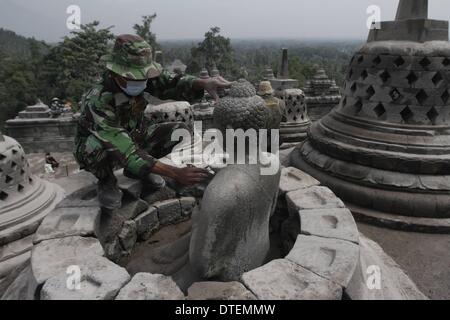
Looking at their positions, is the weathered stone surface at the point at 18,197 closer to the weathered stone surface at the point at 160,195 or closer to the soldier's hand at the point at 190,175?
the weathered stone surface at the point at 160,195

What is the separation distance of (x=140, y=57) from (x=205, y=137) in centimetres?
223

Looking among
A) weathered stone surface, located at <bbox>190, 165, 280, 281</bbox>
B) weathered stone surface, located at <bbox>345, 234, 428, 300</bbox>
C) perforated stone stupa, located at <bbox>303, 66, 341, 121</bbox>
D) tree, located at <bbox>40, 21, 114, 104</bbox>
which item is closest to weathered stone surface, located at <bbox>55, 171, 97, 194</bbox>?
weathered stone surface, located at <bbox>190, 165, 280, 281</bbox>

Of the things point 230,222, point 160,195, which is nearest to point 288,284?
point 230,222

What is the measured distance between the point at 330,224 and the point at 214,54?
161ft

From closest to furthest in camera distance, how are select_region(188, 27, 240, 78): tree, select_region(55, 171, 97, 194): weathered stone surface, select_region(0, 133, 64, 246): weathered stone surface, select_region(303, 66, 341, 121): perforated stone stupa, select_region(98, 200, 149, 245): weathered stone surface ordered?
select_region(98, 200, 149, 245): weathered stone surface → select_region(55, 171, 97, 194): weathered stone surface → select_region(0, 133, 64, 246): weathered stone surface → select_region(303, 66, 341, 121): perforated stone stupa → select_region(188, 27, 240, 78): tree

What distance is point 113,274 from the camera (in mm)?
1762

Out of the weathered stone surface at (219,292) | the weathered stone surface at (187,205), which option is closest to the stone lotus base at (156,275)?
the weathered stone surface at (219,292)

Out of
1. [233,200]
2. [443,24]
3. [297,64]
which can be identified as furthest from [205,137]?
[297,64]

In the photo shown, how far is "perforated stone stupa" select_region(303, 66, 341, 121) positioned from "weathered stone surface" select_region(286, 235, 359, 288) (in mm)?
13261

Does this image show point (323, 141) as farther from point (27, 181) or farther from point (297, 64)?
point (297, 64)

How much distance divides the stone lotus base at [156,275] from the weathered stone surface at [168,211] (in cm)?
17

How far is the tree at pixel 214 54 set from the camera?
4775 cm

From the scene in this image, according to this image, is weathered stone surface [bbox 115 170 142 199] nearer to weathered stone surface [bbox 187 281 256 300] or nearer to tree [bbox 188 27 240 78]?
weathered stone surface [bbox 187 281 256 300]

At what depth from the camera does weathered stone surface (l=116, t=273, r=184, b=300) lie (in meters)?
1.63
